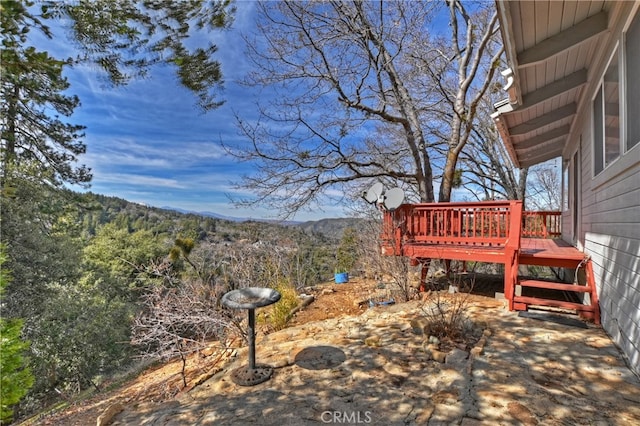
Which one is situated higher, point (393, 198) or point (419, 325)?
point (393, 198)

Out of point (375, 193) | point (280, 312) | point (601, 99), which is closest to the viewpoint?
point (601, 99)

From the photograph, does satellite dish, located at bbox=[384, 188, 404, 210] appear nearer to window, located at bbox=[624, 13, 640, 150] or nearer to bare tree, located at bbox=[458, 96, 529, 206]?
window, located at bbox=[624, 13, 640, 150]

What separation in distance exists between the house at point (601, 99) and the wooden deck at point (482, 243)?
0.43 m

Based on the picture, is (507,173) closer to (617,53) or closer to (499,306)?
(499,306)

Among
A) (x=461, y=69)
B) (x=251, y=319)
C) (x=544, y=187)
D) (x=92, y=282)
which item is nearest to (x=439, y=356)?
(x=251, y=319)

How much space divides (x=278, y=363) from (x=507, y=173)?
42.8 feet

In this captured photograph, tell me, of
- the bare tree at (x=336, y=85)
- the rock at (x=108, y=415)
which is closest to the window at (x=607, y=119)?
the bare tree at (x=336, y=85)

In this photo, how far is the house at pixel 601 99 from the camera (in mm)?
2664

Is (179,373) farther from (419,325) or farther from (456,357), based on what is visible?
(456,357)

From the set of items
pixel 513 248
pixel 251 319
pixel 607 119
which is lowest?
pixel 251 319

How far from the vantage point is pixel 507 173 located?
12852 millimetres

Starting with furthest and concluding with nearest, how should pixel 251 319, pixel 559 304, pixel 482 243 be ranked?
pixel 482 243
pixel 559 304
pixel 251 319

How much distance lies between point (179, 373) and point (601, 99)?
616 cm

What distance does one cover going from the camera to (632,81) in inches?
104
